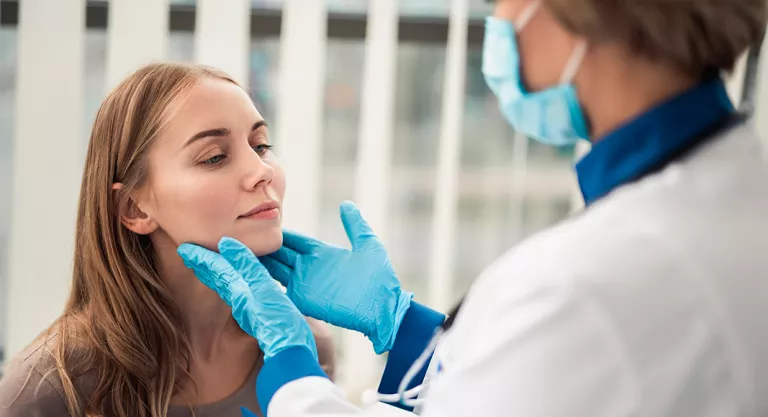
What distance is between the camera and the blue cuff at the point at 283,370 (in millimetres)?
1038

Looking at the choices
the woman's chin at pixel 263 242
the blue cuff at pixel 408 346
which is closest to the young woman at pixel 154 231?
the woman's chin at pixel 263 242

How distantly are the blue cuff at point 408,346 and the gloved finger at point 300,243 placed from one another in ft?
0.76

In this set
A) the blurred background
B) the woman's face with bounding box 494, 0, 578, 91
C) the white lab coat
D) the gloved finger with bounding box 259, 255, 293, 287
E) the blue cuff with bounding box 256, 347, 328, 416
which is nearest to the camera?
the white lab coat

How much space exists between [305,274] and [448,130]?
3.88 ft

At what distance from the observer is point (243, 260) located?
4.16 feet

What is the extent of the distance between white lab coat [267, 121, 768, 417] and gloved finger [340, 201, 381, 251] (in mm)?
642

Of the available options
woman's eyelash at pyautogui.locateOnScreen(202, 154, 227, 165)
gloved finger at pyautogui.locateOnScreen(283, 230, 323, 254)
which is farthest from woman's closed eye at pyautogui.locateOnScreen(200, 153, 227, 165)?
gloved finger at pyautogui.locateOnScreen(283, 230, 323, 254)

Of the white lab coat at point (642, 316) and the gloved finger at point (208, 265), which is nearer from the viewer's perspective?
the white lab coat at point (642, 316)

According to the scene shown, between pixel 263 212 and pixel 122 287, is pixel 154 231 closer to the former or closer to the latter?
pixel 122 287

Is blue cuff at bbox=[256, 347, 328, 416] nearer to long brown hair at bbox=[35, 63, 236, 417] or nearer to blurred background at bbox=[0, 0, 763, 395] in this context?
long brown hair at bbox=[35, 63, 236, 417]

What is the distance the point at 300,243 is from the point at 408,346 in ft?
0.98

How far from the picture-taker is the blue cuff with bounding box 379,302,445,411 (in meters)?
1.38

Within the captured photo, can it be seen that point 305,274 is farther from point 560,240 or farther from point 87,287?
point 560,240

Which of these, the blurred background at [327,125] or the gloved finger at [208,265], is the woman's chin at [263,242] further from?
the blurred background at [327,125]
